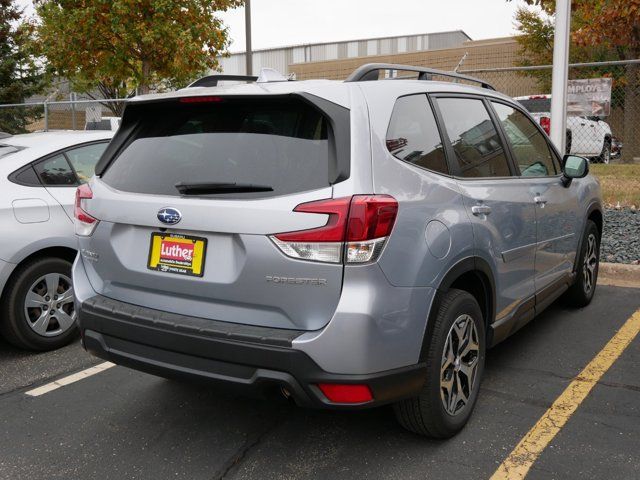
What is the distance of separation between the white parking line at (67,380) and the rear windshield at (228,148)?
5.18 ft

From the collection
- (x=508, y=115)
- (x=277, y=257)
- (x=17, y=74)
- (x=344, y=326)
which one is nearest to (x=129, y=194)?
(x=277, y=257)

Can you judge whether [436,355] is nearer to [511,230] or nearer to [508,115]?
[511,230]

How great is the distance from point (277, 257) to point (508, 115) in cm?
236

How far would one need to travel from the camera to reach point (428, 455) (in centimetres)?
304

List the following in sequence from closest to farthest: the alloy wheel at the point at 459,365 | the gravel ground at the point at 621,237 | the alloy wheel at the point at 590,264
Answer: the alloy wheel at the point at 459,365 < the alloy wheel at the point at 590,264 < the gravel ground at the point at 621,237

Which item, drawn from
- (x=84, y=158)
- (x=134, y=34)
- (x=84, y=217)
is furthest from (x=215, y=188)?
(x=134, y=34)

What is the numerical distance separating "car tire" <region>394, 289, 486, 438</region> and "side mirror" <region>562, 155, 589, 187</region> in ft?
5.75

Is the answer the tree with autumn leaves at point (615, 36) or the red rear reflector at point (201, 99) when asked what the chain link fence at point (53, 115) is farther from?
the red rear reflector at point (201, 99)

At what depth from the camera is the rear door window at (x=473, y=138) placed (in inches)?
134

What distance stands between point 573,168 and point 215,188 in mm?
2861

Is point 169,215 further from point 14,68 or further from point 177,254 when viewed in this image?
point 14,68

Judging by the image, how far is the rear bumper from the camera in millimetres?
2562

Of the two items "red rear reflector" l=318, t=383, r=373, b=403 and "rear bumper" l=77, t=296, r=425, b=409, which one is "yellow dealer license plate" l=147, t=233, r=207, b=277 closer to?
"rear bumper" l=77, t=296, r=425, b=409

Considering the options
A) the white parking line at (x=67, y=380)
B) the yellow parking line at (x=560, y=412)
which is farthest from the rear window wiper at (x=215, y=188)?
the white parking line at (x=67, y=380)
